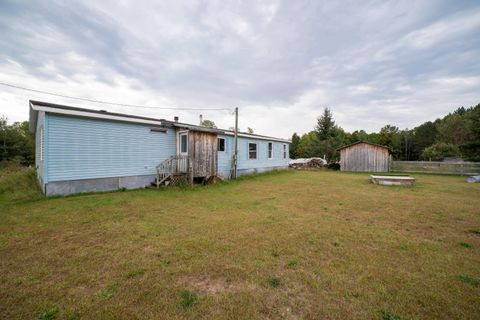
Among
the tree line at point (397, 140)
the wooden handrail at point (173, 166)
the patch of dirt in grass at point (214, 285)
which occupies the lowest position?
the patch of dirt in grass at point (214, 285)

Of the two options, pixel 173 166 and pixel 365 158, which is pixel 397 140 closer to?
pixel 365 158

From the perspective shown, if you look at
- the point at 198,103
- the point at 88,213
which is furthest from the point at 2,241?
the point at 198,103

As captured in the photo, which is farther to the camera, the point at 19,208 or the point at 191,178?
the point at 191,178

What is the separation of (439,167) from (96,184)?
82.7 ft

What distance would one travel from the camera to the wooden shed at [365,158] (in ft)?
65.3

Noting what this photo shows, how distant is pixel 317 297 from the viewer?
2.35 meters

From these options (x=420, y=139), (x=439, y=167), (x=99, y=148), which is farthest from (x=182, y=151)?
(x=420, y=139)

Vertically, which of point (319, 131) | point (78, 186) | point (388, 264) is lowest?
point (388, 264)

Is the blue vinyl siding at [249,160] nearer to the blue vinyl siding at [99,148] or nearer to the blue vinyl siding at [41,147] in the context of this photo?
the blue vinyl siding at [99,148]

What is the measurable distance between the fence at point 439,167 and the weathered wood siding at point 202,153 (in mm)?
18905

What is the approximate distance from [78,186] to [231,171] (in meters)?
8.44

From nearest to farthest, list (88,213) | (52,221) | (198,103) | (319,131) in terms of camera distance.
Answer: (52,221) → (88,213) → (198,103) → (319,131)

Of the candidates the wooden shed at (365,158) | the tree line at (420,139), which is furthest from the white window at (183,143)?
the tree line at (420,139)

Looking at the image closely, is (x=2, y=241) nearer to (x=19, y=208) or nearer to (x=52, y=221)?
(x=52, y=221)
